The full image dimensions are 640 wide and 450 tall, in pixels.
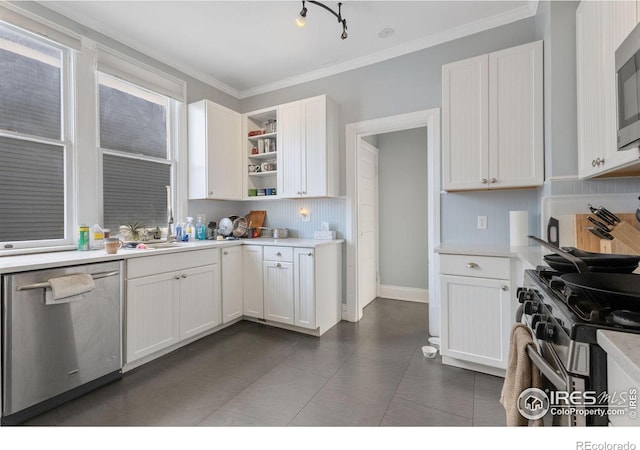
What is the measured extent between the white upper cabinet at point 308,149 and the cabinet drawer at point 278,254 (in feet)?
2.33

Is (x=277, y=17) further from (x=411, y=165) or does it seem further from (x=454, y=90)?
(x=411, y=165)

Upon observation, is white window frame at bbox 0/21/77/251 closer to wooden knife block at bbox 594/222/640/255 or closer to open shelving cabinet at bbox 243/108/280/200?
open shelving cabinet at bbox 243/108/280/200

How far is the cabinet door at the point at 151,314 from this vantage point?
2.24 meters

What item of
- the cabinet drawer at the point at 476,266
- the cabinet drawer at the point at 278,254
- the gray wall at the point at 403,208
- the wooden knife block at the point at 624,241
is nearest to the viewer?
the wooden knife block at the point at 624,241

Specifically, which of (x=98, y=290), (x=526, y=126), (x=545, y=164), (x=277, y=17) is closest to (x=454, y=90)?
(x=526, y=126)

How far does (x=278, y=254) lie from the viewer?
A: 3086 mm

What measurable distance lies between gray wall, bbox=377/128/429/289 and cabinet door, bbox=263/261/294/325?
1.83m

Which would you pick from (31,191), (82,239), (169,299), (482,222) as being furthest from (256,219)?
(482,222)

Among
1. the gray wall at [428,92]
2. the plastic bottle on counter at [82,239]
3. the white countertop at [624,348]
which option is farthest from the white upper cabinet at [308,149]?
the white countertop at [624,348]

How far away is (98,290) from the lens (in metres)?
2.03

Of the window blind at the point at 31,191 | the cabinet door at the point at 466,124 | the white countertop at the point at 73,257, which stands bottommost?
the white countertop at the point at 73,257

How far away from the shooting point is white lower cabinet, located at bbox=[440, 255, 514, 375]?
6.67 ft

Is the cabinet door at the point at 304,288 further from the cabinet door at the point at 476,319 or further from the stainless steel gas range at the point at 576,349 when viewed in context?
the stainless steel gas range at the point at 576,349
